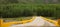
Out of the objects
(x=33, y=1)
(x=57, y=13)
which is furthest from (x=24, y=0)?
(x=57, y=13)

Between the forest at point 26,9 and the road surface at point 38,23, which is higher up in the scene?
the forest at point 26,9

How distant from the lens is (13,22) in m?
1.73

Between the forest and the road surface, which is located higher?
the forest

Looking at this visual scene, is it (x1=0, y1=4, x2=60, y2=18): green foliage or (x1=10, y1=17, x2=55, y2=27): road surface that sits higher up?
(x1=0, y1=4, x2=60, y2=18): green foliage

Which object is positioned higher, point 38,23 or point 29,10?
point 29,10

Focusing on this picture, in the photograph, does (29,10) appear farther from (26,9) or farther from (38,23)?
(38,23)

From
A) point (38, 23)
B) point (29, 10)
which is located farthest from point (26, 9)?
point (38, 23)

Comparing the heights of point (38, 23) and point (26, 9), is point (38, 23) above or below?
below

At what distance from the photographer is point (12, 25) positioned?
67.5 inches

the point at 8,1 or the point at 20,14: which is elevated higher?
the point at 8,1

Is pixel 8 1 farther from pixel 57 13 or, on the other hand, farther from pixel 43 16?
pixel 57 13

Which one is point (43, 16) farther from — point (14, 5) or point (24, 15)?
point (14, 5)

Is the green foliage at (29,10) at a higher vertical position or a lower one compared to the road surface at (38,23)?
Answer: higher

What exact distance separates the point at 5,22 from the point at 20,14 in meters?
0.16
